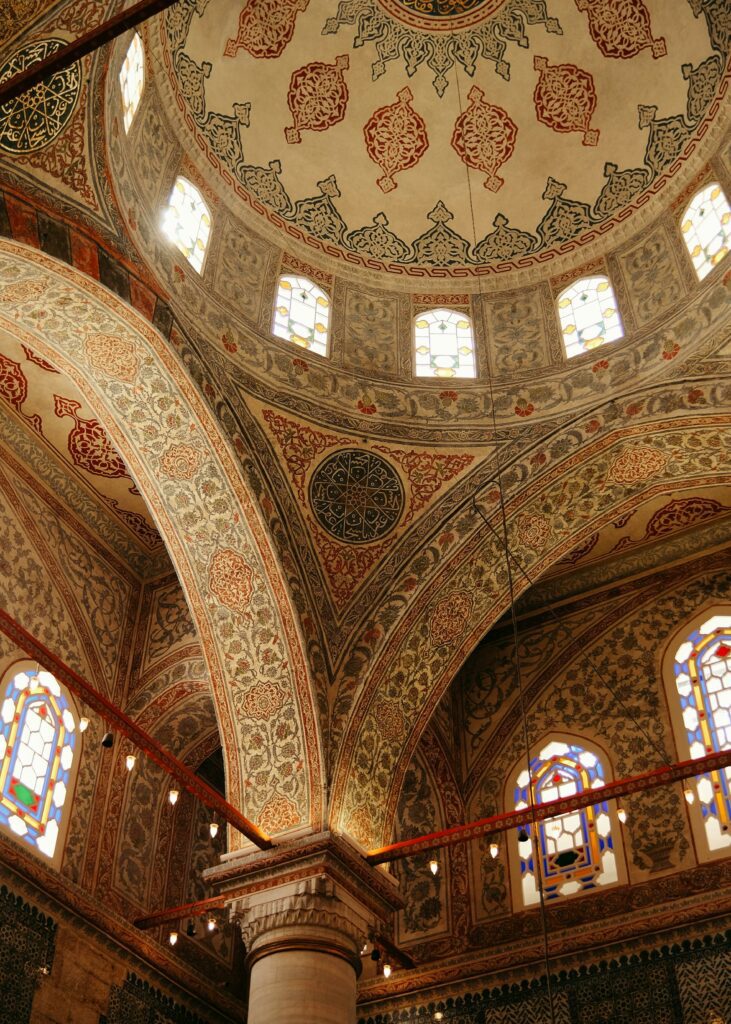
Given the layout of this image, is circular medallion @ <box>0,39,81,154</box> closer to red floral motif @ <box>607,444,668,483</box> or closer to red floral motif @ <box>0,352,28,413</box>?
red floral motif @ <box>0,352,28,413</box>

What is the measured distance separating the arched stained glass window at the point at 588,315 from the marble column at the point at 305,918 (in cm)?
490

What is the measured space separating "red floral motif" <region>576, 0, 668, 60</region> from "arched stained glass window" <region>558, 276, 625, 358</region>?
2.16 meters

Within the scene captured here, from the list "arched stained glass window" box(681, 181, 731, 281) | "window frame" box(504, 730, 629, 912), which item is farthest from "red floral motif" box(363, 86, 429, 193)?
"window frame" box(504, 730, 629, 912)

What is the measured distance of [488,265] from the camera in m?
11.8

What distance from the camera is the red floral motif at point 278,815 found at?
30.8 ft

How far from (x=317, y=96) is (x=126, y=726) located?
647 centimetres

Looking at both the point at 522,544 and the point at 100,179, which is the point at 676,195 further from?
the point at 100,179

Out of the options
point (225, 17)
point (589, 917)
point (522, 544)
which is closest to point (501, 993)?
point (589, 917)

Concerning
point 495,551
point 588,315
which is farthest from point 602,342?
point 495,551

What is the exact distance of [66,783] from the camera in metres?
10.4

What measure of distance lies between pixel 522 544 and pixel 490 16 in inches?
204

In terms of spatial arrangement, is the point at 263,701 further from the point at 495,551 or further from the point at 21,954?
the point at 21,954

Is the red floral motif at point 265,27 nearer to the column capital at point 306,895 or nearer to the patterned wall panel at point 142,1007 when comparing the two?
the column capital at point 306,895

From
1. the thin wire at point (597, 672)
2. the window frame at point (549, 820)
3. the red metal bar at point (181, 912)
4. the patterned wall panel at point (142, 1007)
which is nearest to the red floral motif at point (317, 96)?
the thin wire at point (597, 672)
